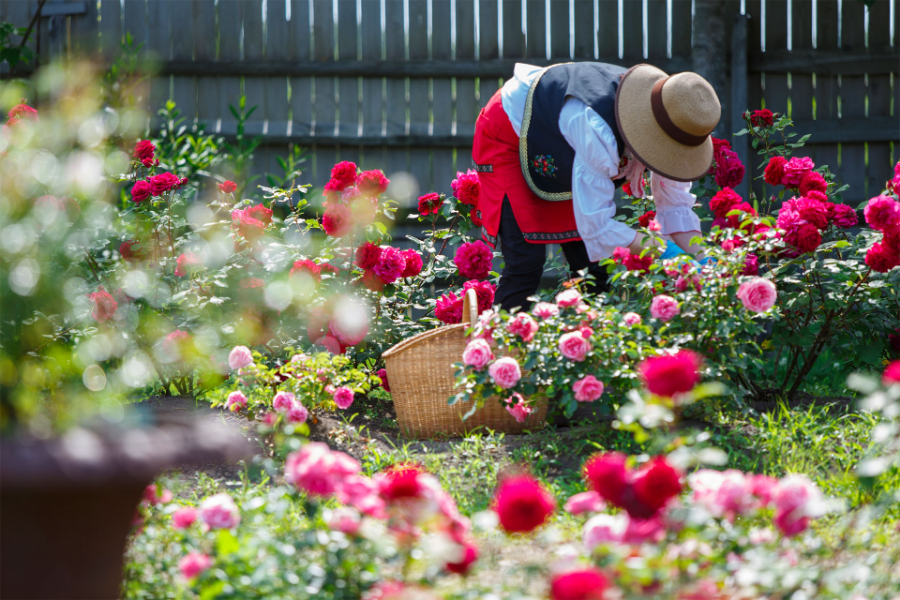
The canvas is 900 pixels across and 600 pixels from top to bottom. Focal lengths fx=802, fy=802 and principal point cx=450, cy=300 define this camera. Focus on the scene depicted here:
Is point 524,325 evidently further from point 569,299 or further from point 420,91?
point 420,91

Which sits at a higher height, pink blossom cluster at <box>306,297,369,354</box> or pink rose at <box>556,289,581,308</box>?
pink rose at <box>556,289,581,308</box>

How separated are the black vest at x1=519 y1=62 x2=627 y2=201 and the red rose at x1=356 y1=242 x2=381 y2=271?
56 cm

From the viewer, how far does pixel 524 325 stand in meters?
1.99

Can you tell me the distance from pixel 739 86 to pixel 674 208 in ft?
6.42

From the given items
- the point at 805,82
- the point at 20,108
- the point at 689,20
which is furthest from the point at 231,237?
the point at 805,82

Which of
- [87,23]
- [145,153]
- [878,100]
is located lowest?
[145,153]

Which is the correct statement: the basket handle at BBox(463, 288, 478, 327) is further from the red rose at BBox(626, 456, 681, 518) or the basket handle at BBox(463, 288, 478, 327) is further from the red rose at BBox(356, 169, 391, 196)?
the red rose at BBox(626, 456, 681, 518)

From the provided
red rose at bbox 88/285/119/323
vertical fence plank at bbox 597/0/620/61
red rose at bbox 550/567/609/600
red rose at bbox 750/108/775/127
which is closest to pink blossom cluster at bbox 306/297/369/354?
red rose at bbox 88/285/119/323

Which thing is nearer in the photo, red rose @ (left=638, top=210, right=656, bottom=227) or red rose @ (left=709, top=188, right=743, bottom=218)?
red rose @ (left=709, top=188, right=743, bottom=218)

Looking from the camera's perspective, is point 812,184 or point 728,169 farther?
point 728,169

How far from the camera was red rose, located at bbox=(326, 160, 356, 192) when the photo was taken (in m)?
2.70

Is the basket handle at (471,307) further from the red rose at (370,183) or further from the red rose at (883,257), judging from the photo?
the red rose at (883,257)

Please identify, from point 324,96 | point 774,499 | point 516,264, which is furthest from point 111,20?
point 774,499

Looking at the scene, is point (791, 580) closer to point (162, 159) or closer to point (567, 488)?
point (567, 488)
